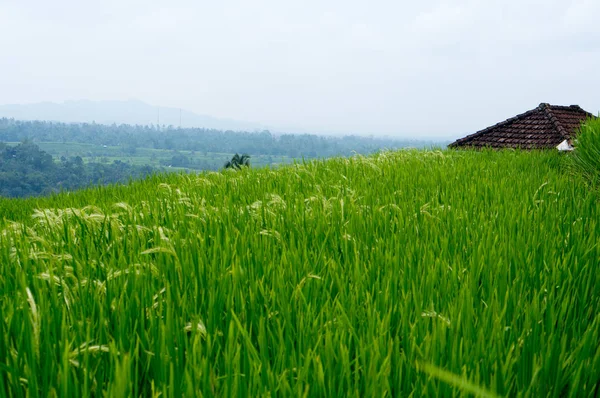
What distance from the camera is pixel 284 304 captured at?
1.57 m

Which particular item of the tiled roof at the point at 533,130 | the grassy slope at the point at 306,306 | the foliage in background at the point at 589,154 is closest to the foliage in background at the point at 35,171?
the tiled roof at the point at 533,130

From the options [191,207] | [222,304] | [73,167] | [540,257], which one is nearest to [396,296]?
[222,304]

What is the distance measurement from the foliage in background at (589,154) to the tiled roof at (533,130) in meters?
12.9

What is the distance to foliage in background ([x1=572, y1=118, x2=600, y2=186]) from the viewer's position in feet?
20.3

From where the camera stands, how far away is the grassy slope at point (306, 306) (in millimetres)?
1187

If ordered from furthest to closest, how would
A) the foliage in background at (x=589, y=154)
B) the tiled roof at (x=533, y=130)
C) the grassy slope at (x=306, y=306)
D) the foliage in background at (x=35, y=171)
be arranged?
the foliage in background at (x=35, y=171)
the tiled roof at (x=533, y=130)
the foliage in background at (x=589, y=154)
the grassy slope at (x=306, y=306)

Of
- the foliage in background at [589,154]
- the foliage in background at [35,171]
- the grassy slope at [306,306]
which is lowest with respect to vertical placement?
the foliage in background at [35,171]

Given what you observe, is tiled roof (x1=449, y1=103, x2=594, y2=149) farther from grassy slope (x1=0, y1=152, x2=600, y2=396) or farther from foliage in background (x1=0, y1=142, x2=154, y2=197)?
foliage in background (x1=0, y1=142, x2=154, y2=197)

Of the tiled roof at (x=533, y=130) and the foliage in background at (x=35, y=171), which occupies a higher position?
the tiled roof at (x=533, y=130)

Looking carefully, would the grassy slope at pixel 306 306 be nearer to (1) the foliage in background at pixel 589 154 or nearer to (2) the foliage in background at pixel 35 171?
(1) the foliage in background at pixel 589 154

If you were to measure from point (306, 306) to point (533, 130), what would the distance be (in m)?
22.8

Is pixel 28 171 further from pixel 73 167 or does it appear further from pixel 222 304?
pixel 222 304

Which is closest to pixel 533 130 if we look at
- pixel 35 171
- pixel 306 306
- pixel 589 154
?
pixel 589 154

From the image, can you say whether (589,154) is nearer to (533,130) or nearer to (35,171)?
(533,130)
